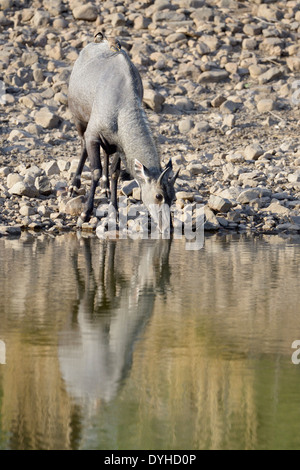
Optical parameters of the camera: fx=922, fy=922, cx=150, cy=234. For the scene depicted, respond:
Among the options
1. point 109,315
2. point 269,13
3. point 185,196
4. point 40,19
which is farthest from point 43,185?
point 269,13

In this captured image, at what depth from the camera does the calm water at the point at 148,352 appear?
4.90 m

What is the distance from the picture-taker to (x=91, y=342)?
6.40 meters

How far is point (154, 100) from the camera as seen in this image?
16.4m

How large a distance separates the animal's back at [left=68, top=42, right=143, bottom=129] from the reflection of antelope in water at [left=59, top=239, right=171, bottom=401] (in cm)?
205

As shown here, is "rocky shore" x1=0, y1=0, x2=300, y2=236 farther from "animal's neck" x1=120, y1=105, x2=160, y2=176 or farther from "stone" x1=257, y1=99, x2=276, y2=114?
"animal's neck" x1=120, y1=105, x2=160, y2=176

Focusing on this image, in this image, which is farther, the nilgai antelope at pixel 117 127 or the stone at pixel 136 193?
the stone at pixel 136 193

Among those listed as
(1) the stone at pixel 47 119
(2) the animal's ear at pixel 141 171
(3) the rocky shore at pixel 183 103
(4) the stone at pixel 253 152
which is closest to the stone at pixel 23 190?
(3) the rocky shore at pixel 183 103

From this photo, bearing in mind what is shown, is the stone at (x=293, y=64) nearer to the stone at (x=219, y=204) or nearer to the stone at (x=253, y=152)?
the stone at (x=253, y=152)

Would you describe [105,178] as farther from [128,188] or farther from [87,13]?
[87,13]

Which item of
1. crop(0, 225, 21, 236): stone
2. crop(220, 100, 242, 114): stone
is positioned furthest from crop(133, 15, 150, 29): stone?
crop(0, 225, 21, 236): stone

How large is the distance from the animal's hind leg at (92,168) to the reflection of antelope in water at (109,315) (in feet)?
4.24
